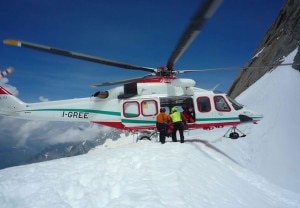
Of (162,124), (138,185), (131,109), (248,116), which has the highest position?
(131,109)

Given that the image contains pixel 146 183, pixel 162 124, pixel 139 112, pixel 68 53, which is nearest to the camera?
pixel 146 183

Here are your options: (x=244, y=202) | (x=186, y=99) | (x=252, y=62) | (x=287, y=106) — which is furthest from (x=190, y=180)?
(x=252, y=62)

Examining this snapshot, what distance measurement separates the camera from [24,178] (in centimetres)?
895

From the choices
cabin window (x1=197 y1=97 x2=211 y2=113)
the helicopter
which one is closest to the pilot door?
the helicopter

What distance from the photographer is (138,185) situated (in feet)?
25.3

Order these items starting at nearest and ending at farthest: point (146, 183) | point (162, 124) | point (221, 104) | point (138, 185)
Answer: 1. point (138, 185)
2. point (146, 183)
3. point (162, 124)
4. point (221, 104)

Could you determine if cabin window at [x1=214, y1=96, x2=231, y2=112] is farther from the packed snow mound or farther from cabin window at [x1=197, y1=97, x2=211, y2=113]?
the packed snow mound

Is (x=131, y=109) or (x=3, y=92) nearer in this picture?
(x=131, y=109)

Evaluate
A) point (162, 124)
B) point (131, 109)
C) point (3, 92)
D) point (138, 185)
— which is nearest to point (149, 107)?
point (131, 109)

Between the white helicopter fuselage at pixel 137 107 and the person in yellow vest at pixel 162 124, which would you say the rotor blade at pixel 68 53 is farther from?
the white helicopter fuselage at pixel 137 107

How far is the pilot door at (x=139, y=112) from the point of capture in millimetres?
17141

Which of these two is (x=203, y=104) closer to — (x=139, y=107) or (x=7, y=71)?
(x=139, y=107)

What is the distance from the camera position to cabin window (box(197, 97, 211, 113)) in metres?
17.3

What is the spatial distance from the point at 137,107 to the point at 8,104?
769cm
